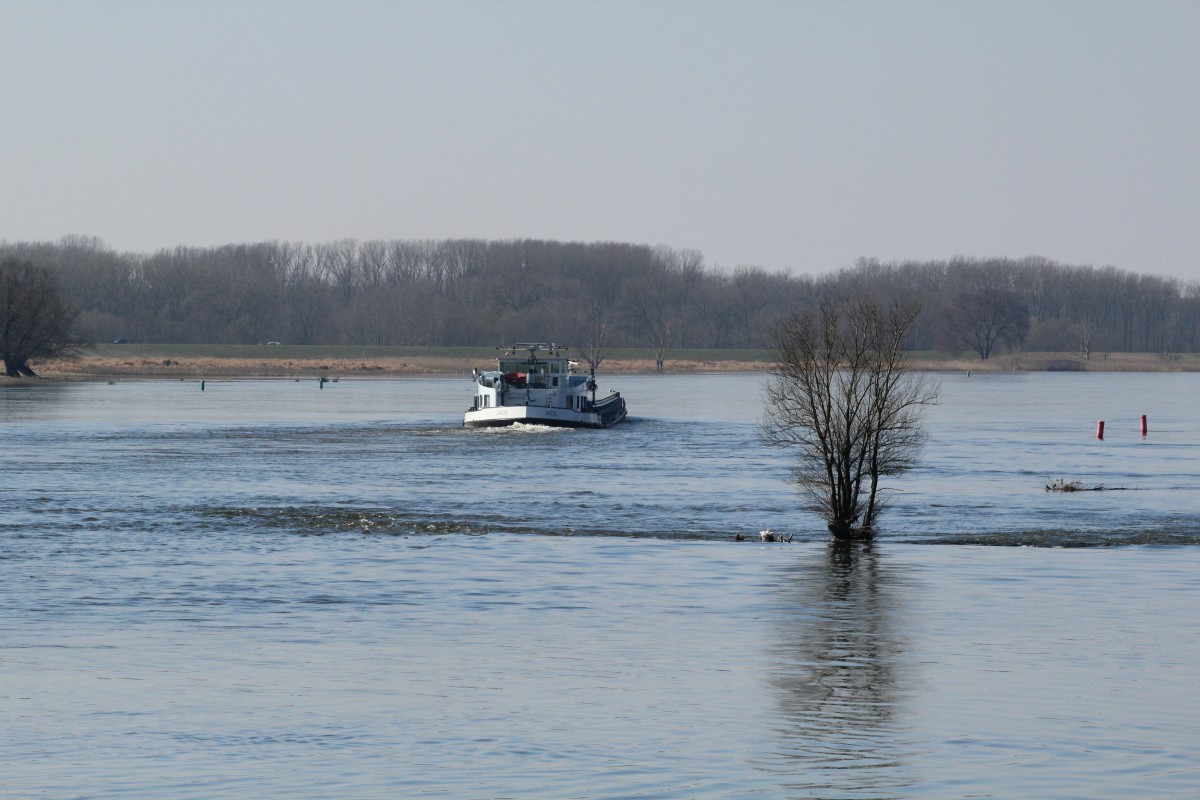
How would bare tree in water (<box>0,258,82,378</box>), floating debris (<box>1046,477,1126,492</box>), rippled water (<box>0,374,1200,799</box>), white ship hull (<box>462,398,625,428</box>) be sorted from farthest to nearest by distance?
bare tree in water (<box>0,258,82,378</box>) < white ship hull (<box>462,398,625,428</box>) < floating debris (<box>1046,477,1126,492</box>) < rippled water (<box>0,374,1200,799</box>)

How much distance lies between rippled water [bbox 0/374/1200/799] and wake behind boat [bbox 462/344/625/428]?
30200 mm

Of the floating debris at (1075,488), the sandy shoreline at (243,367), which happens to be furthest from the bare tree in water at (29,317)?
the floating debris at (1075,488)

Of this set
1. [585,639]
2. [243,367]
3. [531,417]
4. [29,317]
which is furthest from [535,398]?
[243,367]

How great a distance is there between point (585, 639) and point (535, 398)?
205ft

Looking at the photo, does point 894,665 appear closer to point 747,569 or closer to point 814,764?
point 814,764

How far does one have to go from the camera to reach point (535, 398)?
3302 inches

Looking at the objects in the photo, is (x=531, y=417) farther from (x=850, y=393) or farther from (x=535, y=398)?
(x=850, y=393)

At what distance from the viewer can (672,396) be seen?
131 m

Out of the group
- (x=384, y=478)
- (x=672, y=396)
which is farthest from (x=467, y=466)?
(x=672, y=396)

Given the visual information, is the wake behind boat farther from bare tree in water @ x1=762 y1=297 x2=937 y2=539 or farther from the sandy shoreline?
the sandy shoreline

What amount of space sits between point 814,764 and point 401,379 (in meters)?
162

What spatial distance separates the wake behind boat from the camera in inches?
3223

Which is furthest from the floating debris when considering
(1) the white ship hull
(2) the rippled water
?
(1) the white ship hull

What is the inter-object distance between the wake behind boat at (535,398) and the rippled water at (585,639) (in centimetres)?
3020
